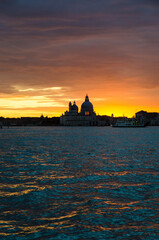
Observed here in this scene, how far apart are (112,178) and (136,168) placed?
15.5ft

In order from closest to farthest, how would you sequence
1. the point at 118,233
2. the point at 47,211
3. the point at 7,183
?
the point at 118,233, the point at 47,211, the point at 7,183

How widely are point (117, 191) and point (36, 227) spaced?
614 cm

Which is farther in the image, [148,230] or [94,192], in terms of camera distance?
[94,192]

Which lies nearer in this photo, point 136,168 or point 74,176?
point 74,176

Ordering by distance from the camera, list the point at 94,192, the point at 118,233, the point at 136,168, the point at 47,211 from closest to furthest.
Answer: the point at 118,233 < the point at 47,211 < the point at 94,192 < the point at 136,168

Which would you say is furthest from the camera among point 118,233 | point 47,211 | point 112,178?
point 112,178

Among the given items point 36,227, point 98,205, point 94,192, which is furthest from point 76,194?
point 36,227

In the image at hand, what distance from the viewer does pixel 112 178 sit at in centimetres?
1931


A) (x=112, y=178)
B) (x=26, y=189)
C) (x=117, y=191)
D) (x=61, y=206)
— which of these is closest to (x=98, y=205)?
(x=61, y=206)

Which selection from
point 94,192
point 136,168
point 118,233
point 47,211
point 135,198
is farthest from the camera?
point 136,168

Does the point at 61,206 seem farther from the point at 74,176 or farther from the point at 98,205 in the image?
the point at 74,176

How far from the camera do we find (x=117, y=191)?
51.4 feet

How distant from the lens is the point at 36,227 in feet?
34.5

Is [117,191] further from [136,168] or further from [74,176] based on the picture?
[136,168]
